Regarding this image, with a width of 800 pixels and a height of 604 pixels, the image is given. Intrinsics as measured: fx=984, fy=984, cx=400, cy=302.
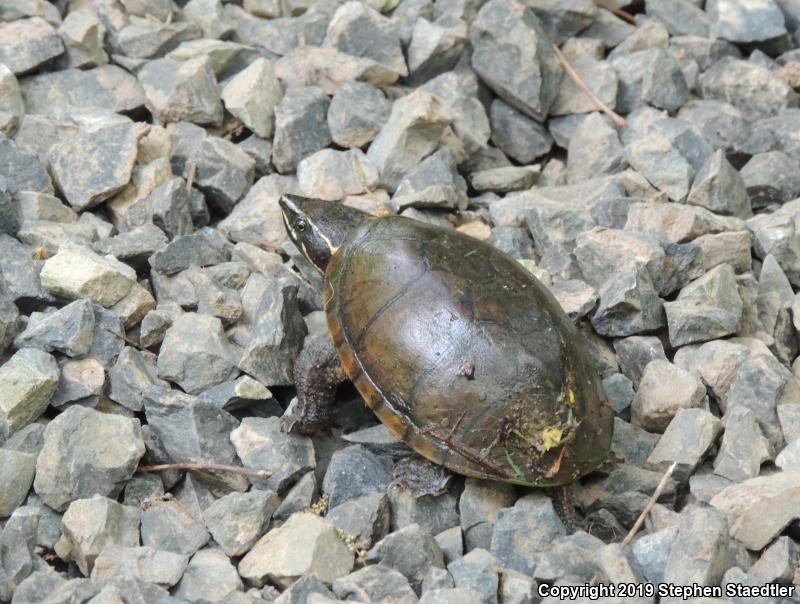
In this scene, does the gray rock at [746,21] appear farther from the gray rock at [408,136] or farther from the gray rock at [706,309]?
the gray rock at [706,309]

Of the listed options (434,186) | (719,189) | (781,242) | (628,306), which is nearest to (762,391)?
(628,306)

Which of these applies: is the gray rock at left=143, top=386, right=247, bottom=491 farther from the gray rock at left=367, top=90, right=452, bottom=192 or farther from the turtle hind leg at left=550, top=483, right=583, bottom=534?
the gray rock at left=367, top=90, right=452, bottom=192

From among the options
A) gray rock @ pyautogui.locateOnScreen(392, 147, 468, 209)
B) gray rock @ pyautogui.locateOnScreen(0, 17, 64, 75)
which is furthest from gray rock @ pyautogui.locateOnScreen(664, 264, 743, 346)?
gray rock @ pyautogui.locateOnScreen(0, 17, 64, 75)

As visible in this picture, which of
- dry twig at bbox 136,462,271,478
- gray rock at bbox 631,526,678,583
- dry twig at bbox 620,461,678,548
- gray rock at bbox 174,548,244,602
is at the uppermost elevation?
gray rock at bbox 631,526,678,583

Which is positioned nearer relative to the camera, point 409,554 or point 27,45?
point 409,554

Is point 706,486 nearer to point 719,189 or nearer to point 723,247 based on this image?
point 723,247

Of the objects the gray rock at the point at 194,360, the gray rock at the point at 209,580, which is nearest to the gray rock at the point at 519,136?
the gray rock at the point at 194,360
